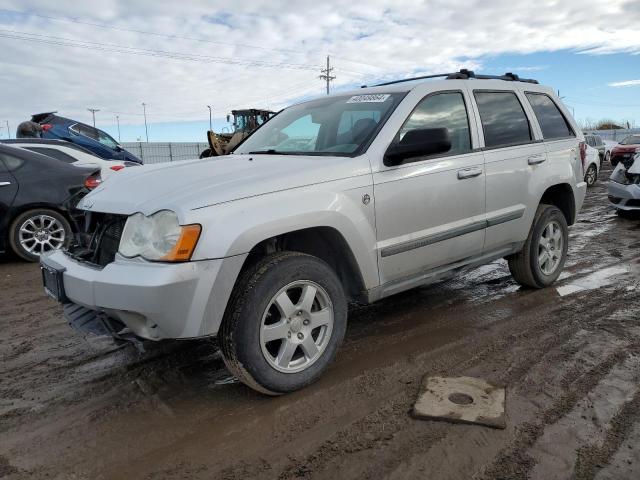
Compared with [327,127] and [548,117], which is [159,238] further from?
[548,117]

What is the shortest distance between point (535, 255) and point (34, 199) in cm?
597

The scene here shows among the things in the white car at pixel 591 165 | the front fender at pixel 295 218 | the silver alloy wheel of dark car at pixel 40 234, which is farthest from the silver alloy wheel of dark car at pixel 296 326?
the white car at pixel 591 165

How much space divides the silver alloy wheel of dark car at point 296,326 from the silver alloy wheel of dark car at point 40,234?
190 inches

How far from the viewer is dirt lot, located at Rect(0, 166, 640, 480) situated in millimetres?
2379

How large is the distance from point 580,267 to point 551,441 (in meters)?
4.02

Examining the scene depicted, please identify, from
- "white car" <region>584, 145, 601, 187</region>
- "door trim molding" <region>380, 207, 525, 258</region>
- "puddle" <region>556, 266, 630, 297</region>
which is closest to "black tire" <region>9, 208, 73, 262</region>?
"door trim molding" <region>380, 207, 525, 258</region>

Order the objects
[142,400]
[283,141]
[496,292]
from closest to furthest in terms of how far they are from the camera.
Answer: [142,400] → [283,141] → [496,292]

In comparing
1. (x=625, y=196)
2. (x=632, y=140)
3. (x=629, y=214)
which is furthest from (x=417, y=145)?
(x=632, y=140)

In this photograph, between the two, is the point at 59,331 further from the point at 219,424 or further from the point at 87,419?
the point at 219,424

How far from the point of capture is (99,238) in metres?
3.05

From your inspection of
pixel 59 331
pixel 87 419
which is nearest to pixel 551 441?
pixel 87 419

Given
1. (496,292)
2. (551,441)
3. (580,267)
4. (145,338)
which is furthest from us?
(580,267)

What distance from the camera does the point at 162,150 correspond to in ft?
107

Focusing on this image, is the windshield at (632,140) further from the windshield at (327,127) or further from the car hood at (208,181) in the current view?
the car hood at (208,181)
